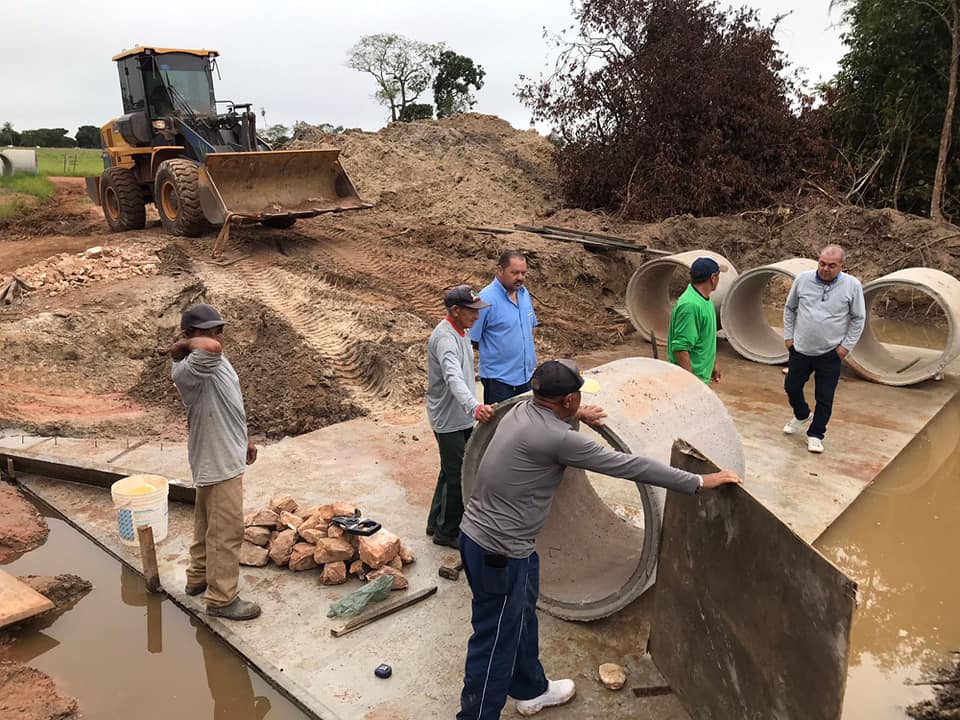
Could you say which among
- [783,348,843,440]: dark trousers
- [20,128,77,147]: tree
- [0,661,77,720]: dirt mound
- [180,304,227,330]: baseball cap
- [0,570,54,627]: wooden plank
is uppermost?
[20,128,77,147]: tree

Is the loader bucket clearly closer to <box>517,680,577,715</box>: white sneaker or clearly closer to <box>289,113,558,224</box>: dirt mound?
<box>289,113,558,224</box>: dirt mound

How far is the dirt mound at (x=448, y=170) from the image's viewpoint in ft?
52.8

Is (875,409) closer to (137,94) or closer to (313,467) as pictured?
(313,467)

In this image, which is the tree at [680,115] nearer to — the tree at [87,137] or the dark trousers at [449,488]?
the dark trousers at [449,488]

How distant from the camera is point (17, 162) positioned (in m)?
26.1

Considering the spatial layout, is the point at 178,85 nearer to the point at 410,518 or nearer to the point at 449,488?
the point at 410,518

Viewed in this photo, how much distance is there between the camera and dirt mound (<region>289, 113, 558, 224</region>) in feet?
52.8

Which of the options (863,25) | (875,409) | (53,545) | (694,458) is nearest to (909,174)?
(863,25)

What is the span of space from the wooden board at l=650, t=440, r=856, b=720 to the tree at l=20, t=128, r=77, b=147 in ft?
190

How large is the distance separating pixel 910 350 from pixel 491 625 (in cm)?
941

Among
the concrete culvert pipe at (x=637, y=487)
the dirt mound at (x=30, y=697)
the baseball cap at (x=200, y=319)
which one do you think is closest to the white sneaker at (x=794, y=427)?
the concrete culvert pipe at (x=637, y=487)

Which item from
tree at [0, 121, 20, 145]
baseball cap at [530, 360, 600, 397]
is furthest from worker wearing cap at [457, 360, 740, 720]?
tree at [0, 121, 20, 145]

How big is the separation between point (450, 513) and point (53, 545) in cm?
285

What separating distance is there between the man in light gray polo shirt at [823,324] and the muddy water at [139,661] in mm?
5097
